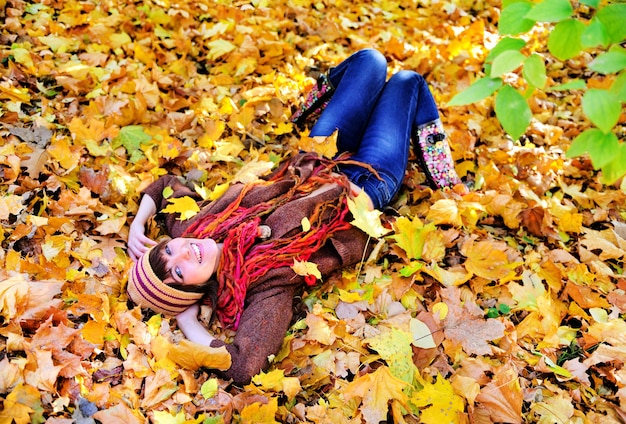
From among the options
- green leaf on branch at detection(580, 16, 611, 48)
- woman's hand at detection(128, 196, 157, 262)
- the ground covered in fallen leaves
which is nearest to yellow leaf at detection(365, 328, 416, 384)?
the ground covered in fallen leaves

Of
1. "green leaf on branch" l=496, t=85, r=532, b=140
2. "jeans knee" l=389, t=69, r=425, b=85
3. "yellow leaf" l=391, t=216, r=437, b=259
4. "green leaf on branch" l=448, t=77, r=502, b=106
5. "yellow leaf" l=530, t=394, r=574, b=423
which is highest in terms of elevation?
"green leaf on branch" l=448, t=77, r=502, b=106

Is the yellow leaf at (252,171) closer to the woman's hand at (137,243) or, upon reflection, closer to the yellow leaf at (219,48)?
the woman's hand at (137,243)

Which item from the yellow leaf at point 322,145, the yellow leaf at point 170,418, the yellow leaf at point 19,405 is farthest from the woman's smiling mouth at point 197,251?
the yellow leaf at point 322,145

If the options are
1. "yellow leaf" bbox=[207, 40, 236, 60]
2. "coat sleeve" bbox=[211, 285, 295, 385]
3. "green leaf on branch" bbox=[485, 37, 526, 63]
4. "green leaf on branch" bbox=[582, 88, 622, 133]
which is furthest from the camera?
"yellow leaf" bbox=[207, 40, 236, 60]

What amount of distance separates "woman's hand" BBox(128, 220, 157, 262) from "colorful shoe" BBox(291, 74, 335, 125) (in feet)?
4.44

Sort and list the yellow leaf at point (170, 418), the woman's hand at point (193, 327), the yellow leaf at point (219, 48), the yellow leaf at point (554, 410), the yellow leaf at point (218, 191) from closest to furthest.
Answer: the yellow leaf at point (170, 418) → the yellow leaf at point (554, 410) → the woman's hand at point (193, 327) → the yellow leaf at point (218, 191) → the yellow leaf at point (219, 48)

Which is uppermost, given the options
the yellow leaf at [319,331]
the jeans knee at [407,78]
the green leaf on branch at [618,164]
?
the green leaf on branch at [618,164]

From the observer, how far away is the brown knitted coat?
2.03 metres

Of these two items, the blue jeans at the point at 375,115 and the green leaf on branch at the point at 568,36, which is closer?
the green leaf on branch at the point at 568,36

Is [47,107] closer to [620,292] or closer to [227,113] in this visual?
[227,113]

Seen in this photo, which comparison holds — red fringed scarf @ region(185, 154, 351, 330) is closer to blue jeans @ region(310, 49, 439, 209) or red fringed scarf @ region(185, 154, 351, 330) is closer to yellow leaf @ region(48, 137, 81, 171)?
blue jeans @ region(310, 49, 439, 209)

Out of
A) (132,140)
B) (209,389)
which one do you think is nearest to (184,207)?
(132,140)

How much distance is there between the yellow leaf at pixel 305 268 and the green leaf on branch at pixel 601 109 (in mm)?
1456

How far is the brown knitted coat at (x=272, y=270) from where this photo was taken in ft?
6.65
